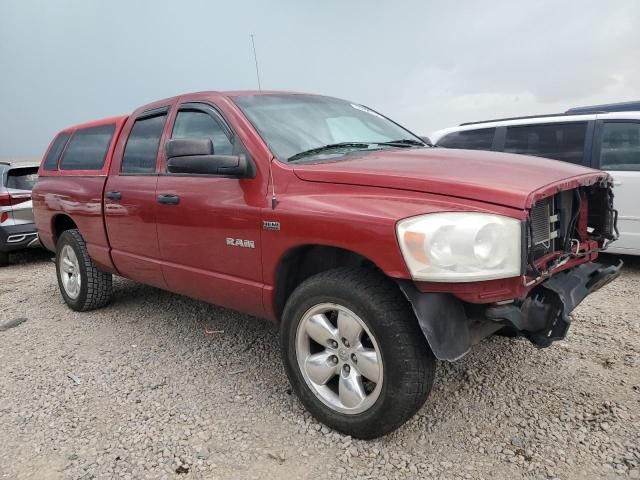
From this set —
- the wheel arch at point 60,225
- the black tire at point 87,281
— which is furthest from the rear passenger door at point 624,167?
the wheel arch at point 60,225

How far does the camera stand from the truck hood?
2.12 meters

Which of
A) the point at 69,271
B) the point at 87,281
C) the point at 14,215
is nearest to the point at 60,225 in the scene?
the point at 69,271

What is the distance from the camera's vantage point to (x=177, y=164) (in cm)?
280

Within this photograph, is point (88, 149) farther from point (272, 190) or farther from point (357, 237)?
point (357, 237)

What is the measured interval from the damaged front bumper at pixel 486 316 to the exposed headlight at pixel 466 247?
0.55ft

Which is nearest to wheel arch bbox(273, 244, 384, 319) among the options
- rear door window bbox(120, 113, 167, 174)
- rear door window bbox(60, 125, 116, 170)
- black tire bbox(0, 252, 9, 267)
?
rear door window bbox(120, 113, 167, 174)

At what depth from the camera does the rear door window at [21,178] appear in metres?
7.30

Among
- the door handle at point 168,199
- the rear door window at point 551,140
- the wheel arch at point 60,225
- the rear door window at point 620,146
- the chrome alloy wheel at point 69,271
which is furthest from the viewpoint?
the rear door window at point 551,140

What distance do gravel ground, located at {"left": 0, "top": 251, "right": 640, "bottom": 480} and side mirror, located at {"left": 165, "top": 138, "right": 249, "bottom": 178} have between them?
132 centimetres

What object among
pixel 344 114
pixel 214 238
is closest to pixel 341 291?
pixel 214 238

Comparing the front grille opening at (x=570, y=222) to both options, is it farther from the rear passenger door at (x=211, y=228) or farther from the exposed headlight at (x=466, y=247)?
the rear passenger door at (x=211, y=228)

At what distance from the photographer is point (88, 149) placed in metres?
4.57

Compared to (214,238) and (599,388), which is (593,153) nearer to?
(599,388)

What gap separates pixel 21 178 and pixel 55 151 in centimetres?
286
